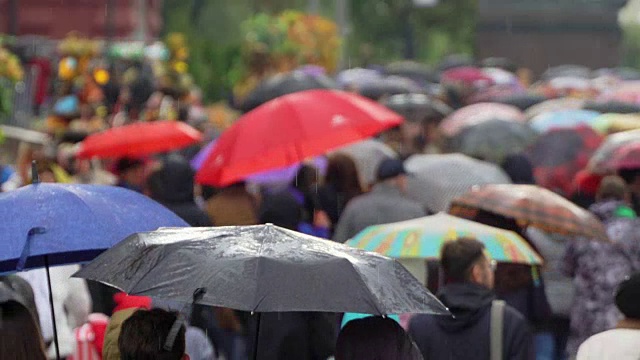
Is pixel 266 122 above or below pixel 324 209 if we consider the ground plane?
above

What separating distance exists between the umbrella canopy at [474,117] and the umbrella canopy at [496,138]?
33 centimetres

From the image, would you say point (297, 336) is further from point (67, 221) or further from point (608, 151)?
point (608, 151)

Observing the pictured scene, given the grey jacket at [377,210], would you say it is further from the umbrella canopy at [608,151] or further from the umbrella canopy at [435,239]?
the umbrella canopy at [435,239]

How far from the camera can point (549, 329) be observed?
35.6 feet

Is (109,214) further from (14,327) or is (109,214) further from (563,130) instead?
(563,130)

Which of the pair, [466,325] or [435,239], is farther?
[435,239]

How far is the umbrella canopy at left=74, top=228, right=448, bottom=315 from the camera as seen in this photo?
217 inches

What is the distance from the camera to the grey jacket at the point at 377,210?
11.1m

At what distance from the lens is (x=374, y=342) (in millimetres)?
5801

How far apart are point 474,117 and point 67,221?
Result: 40.0 feet

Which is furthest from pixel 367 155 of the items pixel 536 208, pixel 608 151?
pixel 536 208

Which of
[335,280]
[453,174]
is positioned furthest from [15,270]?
[453,174]

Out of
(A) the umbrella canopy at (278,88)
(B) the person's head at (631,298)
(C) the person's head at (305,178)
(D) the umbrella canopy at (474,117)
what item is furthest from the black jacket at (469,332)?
(D) the umbrella canopy at (474,117)

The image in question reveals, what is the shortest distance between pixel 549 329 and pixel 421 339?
12.1ft
